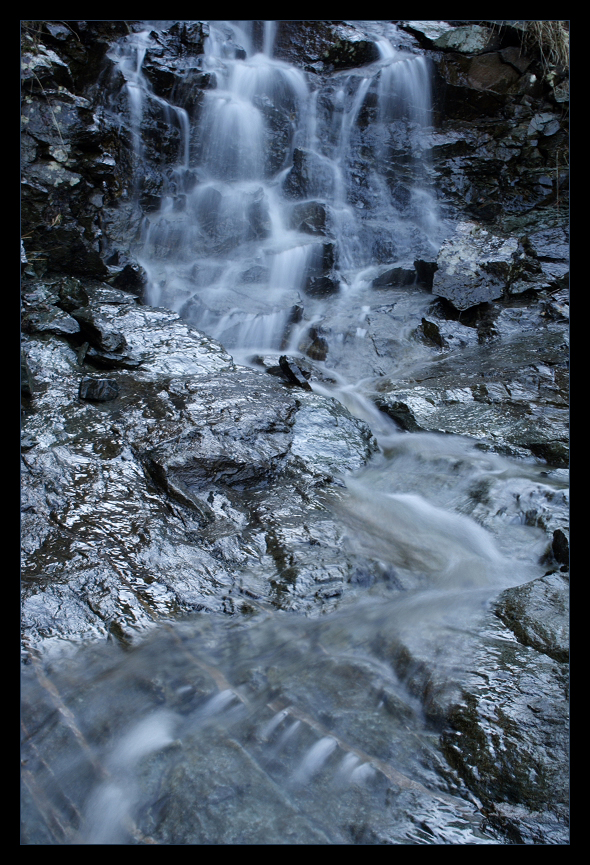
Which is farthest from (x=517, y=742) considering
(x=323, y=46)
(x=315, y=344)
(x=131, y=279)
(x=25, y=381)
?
(x=323, y=46)

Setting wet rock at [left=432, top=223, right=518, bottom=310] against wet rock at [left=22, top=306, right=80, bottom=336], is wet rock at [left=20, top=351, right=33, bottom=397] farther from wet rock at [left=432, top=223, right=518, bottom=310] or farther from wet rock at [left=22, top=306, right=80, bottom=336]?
wet rock at [left=432, top=223, right=518, bottom=310]

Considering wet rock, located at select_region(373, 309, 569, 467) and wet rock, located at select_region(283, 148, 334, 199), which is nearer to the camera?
wet rock, located at select_region(373, 309, 569, 467)

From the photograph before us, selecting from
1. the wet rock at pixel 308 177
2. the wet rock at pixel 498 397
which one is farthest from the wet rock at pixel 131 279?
the wet rock at pixel 308 177

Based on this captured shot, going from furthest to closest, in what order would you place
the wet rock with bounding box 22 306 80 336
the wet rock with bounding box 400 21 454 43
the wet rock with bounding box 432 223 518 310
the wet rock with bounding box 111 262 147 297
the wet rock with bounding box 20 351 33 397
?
the wet rock with bounding box 400 21 454 43 < the wet rock with bounding box 432 223 518 310 < the wet rock with bounding box 111 262 147 297 < the wet rock with bounding box 22 306 80 336 < the wet rock with bounding box 20 351 33 397

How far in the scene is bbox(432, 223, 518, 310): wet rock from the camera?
734 cm

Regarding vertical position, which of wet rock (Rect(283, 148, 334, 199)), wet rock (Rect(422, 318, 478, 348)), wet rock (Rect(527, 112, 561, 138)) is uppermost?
Result: wet rock (Rect(527, 112, 561, 138))

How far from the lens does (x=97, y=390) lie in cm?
455

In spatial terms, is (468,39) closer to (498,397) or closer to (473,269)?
(473,269)

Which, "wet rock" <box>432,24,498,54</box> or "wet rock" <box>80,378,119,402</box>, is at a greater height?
"wet rock" <box>432,24,498,54</box>

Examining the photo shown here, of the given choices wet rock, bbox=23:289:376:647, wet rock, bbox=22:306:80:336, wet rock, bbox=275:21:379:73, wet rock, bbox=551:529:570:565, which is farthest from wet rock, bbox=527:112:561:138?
wet rock, bbox=551:529:570:565

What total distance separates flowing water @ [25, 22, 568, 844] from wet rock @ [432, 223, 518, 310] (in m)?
0.45

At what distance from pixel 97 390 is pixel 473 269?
546 centimetres

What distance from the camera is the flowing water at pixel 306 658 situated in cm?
177
